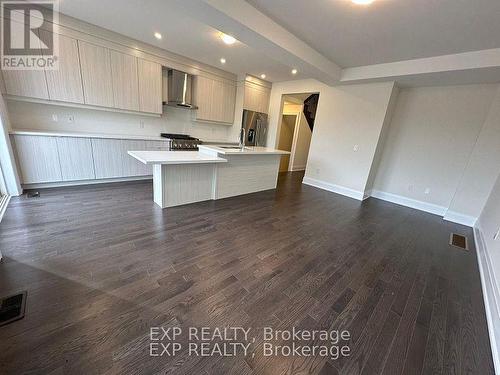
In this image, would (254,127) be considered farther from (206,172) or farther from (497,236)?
(497,236)

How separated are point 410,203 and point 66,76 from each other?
7.23 metres

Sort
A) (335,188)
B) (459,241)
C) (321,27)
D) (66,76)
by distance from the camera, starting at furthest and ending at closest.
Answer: (335,188) < (66,76) < (459,241) < (321,27)

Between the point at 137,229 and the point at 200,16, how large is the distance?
2.62 metres

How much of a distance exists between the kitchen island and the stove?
3.98 feet

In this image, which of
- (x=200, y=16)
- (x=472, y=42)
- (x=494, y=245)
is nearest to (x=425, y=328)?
(x=494, y=245)

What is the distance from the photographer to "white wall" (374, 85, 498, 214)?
3707 mm

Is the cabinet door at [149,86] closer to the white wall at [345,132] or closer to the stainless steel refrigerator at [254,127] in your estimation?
the stainless steel refrigerator at [254,127]

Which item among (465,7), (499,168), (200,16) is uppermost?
(465,7)

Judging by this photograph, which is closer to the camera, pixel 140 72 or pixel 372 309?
pixel 372 309

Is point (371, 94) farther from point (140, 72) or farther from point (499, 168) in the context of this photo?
point (140, 72)

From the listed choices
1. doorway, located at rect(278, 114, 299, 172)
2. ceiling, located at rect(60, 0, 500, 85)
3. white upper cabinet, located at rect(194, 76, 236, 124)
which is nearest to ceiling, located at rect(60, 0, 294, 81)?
ceiling, located at rect(60, 0, 500, 85)

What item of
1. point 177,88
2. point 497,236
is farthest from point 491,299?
point 177,88

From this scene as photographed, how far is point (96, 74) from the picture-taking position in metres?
3.67

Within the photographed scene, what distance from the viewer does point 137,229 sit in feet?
8.17
